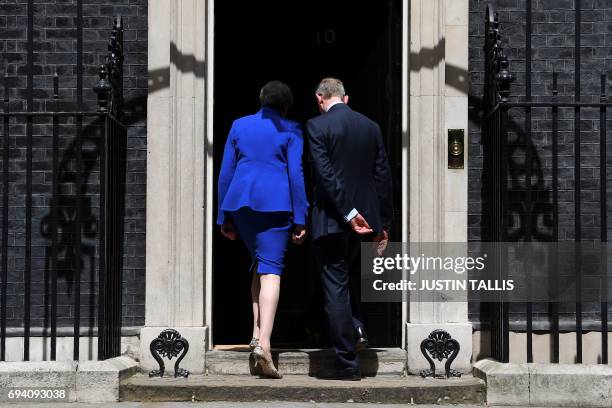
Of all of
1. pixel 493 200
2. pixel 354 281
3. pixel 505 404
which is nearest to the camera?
pixel 505 404

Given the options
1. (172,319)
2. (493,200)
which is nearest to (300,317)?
(172,319)

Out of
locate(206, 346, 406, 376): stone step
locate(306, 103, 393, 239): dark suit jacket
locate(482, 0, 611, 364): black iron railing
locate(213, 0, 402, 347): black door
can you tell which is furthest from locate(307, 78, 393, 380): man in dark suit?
locate(213, 0, 402, 347): black door

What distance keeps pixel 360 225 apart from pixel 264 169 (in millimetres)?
673

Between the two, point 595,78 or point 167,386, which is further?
point 595,78

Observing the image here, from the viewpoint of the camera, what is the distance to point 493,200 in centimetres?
734

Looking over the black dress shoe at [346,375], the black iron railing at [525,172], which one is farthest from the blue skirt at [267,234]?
the black iron railing at [525,172]

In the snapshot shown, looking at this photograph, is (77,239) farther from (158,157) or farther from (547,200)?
(547,200)

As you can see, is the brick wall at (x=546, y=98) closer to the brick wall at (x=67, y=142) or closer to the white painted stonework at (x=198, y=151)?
the white painted stonework at (x=198, y=151)

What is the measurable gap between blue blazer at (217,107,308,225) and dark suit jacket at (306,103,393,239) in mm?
147

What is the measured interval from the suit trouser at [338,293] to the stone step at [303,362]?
36 centimetres

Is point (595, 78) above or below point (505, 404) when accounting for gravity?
above

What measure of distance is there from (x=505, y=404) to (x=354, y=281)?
1.76 m

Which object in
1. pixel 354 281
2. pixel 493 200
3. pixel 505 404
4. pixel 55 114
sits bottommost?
pixel 505 404

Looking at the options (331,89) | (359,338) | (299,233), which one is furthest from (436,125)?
(359,338)
